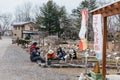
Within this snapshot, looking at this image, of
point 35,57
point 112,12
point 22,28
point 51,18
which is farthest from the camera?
point 22,28

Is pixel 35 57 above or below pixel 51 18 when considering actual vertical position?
below

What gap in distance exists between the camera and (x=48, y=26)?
49875 mm

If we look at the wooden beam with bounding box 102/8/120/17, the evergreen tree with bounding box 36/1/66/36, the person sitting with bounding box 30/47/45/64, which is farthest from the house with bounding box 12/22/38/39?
the wooden beam with bounding box 102/8/120/17

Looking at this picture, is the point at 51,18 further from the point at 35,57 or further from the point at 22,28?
the point at 35,57

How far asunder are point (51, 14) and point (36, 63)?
1292 inches

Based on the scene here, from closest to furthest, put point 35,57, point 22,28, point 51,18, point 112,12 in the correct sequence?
point 112,12 < point 35,57 < point 51,18 < point 22,28

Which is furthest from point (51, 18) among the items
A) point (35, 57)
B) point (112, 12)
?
point (112, 12)

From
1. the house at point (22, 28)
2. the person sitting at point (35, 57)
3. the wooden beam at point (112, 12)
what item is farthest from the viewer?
the house at point (22, 28)

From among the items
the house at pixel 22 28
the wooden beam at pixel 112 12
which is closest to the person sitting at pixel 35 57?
the wooden beam at pixel 112 12

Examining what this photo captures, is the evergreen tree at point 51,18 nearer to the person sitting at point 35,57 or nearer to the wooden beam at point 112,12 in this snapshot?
the person sitting at point 35,57

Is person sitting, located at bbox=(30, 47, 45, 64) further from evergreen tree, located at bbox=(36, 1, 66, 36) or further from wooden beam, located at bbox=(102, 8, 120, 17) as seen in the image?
evergreen tree, located at bbox=(36, 1, 66, 36)

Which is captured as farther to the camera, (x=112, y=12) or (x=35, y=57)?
(x=35, y=57)

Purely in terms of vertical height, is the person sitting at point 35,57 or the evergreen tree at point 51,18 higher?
the evergreen tree at point 51,18

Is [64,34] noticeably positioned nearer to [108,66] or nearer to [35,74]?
[108,66]
